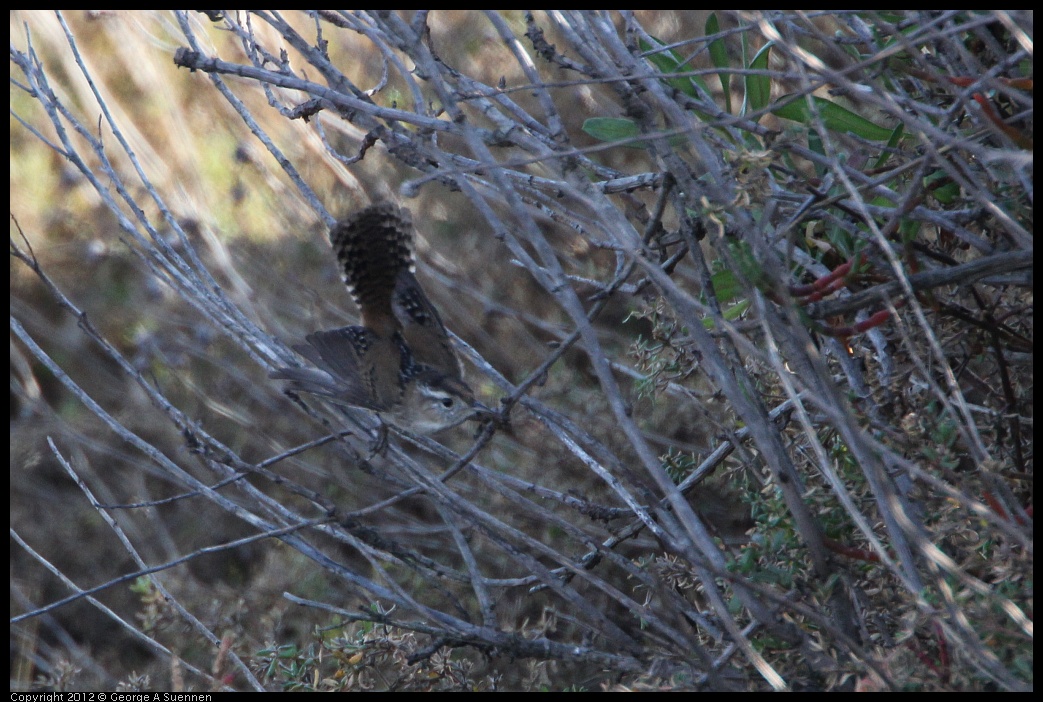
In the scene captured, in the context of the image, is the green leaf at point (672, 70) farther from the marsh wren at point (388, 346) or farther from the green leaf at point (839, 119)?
the marsh wren at point (388, 346)

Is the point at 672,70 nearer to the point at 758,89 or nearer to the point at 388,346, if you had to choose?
the point at 758,89

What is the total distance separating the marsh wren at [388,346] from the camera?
3.39 m

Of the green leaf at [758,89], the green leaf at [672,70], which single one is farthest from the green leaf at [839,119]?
the green leaf at [672,70]

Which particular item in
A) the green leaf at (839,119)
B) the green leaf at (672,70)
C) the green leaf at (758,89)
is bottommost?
the green leaf at (839,119)

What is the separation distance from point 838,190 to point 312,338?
2117 millimetres

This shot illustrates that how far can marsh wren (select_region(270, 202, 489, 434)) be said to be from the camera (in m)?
3.39

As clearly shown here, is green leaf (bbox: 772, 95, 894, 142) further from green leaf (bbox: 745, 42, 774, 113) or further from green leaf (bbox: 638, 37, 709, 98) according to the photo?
green leaf (bbox: 638, 37, 709, 98)

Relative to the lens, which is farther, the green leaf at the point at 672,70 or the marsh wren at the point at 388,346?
the marsh wren at the point at 388,346

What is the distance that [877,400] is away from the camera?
2.58 metres

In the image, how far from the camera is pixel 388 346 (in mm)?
3912

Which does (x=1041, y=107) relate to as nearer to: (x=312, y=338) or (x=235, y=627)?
(x=312, y=338)

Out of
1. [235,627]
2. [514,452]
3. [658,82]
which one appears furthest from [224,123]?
[658,82]

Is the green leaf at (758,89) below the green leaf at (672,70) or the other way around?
below
